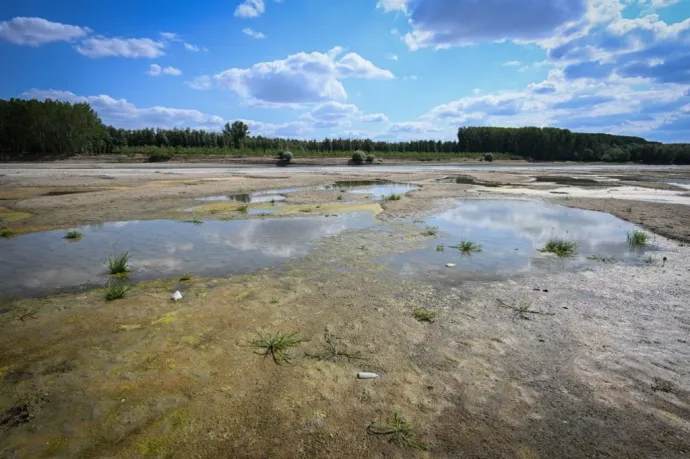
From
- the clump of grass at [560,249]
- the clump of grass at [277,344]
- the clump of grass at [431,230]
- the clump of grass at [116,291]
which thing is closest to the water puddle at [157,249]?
the clump of grass at [116,291]

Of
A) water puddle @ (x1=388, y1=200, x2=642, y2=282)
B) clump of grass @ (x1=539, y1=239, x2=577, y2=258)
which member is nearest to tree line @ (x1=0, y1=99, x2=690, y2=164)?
water puddle @ (x1=388, y1=200, x2=642, y2=282)

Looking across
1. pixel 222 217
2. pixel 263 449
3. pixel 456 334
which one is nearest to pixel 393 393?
A: pixel 263 449

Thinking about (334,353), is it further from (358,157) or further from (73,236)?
(358,157)

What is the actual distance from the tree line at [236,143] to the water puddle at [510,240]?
53.2 metres

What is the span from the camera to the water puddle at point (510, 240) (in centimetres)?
814

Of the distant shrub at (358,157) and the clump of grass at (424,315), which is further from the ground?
the distant shrub at (358,157)

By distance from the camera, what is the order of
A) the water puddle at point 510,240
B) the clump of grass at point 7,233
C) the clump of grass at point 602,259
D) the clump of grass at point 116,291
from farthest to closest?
the clump of grass at point 7,233 < the clump of grass at point 602,259 < the water puddle at point 510,240 < the clump of grass at point 116,291

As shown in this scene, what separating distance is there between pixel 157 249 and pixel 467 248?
7.99 m

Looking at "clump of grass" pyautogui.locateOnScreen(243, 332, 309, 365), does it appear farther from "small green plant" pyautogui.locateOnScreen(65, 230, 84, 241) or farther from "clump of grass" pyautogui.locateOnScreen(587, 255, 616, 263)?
"small green plant" pyautogui.locateOnScreen(65, 230, 84, 241)

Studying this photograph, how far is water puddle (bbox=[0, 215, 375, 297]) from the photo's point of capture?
747 cm

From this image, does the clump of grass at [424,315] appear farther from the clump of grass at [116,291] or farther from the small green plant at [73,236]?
the small green plant at [73,236]

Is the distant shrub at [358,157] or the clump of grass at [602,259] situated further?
the distant shrub at [358,157]

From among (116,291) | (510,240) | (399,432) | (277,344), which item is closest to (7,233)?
(116,291)

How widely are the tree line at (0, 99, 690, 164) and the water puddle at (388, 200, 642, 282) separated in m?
53.2
